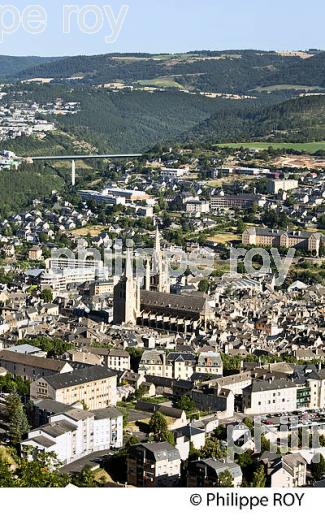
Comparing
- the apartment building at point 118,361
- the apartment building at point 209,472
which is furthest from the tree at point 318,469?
the apartment building at point 118,361

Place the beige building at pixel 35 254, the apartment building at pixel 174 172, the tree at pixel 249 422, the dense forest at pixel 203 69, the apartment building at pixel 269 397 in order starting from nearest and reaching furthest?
the tree at pixel 249 422 < the apartment building at pixel 269 397 < the beige building at pixel 35 254 < the apartment building at pixel 174 172 < the dense forest at pixel 203 69

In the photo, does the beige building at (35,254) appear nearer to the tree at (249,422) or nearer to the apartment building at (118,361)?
the apartment building at (118,361)

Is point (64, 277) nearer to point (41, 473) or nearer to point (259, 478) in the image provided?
point (259, 478)

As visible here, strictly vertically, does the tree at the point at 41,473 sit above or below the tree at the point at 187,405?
above

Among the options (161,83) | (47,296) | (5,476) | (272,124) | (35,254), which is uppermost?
(161,83)

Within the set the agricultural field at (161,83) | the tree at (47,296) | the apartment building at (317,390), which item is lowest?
the tree at (47,296)

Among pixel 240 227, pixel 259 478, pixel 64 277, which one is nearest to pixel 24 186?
pixel 240 227

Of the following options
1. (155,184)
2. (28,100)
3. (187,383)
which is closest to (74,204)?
(155,184)
